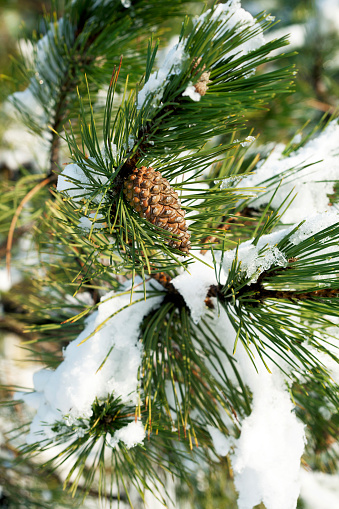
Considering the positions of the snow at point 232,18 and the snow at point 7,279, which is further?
the snow at point 7,279

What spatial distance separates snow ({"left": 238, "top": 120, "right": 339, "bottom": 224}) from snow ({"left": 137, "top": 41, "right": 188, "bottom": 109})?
262 millimetres

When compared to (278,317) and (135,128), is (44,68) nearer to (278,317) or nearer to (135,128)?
(135,128)

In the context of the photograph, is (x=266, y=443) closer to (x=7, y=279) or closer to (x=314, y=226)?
(x=314, y=226)

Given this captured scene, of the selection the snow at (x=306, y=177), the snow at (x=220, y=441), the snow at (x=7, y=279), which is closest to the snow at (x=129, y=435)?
the snow at (x=220, y=441)

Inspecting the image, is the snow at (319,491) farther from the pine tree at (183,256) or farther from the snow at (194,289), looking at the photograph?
the snow at (194,289)

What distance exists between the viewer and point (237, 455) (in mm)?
615

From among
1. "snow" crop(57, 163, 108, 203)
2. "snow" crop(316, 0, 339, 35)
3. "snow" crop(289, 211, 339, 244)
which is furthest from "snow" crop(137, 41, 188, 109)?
"snow" crop(316, 0, 339, 35)

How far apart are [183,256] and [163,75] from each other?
22cm

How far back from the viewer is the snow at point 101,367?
58cm

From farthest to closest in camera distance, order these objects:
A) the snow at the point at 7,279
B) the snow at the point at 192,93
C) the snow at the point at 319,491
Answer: the snow at the point at 7,279, the snow at the point at 319,491, the snow at the point at 192,93

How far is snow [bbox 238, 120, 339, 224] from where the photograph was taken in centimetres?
63

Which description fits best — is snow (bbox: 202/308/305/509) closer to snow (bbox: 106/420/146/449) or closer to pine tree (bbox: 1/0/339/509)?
pine tree (bbox: 1/0/339/509)

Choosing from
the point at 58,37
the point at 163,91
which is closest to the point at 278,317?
the point at 163,91

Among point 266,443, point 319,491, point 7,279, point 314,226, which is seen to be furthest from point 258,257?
point 7,279
